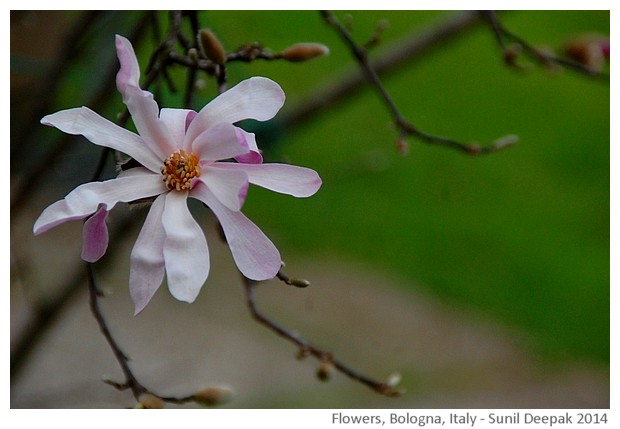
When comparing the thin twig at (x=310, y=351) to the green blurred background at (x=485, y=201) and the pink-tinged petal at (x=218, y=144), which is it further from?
the green blurred background at (x=485, y=201)

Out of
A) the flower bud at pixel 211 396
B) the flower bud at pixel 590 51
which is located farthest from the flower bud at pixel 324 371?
the flower bud at pixel 590 51

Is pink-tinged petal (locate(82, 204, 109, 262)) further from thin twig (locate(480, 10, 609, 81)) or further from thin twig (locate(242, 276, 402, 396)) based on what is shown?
thin twig (locate(480, 10, 609, 81))

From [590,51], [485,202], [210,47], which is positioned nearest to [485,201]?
[485,202]

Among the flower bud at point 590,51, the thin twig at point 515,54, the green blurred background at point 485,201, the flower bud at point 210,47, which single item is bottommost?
the flower bud at point 210,47

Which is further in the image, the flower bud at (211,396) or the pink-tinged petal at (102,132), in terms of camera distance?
the flower bud at (211,396)

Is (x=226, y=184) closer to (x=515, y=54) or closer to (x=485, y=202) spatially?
(x=515, y=54)

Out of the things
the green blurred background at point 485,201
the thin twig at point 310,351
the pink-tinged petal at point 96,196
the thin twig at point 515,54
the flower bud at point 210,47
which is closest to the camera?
the pink-tinged petal at point 96,196
